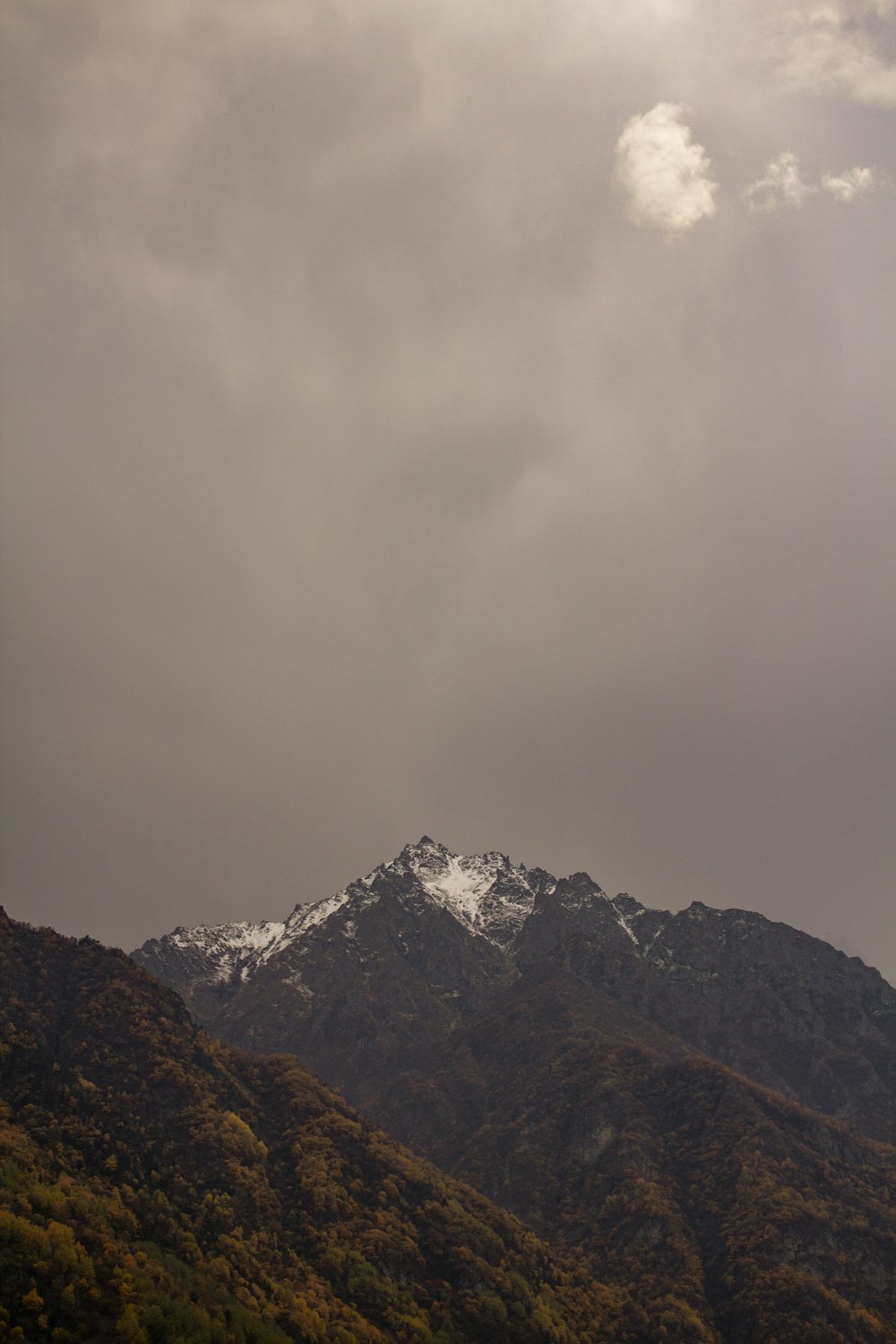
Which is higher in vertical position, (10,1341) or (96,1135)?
(96,1135)

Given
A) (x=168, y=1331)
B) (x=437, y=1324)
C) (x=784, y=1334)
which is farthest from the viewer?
(x=784, y=1334)

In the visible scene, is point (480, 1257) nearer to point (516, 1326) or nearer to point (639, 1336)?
point (516, 1326)

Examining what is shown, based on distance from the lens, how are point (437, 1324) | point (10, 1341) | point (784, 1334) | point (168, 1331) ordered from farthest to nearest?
1. point (784, 1334)
2. point (437, 1324)
3. point (168, 1331)
4. point (10, 1341)

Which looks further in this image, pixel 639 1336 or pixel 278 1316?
pixel 639 1336

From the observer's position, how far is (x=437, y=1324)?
17512 centimetres

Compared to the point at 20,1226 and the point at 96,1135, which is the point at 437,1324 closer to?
the point at 96,1135

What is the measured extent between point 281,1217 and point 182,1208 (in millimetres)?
27224

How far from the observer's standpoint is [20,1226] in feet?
430

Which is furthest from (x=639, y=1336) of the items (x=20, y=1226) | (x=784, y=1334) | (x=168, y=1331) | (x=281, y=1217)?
(x=20, y=1226)

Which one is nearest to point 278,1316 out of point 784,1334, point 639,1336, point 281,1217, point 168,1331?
point 168,1331

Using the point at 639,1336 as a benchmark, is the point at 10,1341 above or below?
below

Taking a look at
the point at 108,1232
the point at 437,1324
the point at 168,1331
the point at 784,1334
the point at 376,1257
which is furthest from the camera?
the point at 784,1334

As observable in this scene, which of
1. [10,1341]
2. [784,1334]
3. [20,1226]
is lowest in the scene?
[10,1341]

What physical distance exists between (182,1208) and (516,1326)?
69.4 m
